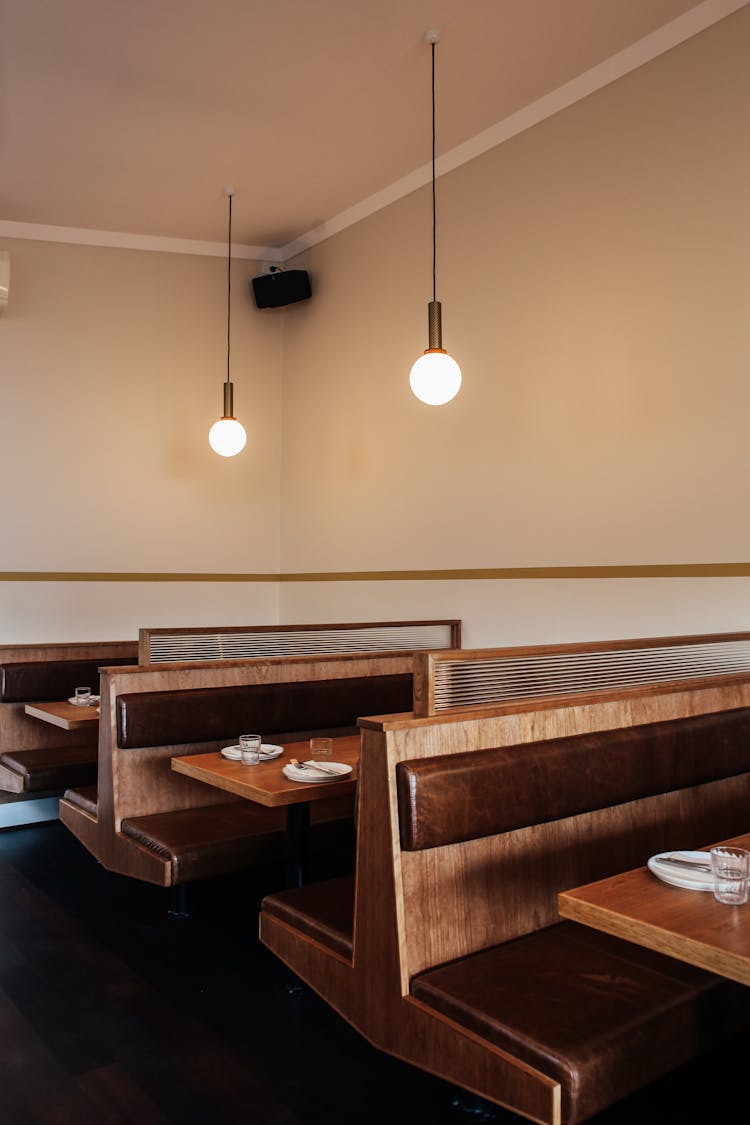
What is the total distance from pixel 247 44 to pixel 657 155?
1.76 m

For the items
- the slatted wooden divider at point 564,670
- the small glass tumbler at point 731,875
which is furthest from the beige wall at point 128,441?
the small glass tumbler at point 731,875

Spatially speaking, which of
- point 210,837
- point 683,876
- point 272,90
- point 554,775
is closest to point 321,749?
point 210,837

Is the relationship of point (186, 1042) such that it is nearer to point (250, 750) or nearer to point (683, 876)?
point (250, 750)

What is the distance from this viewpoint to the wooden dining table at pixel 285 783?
246cm

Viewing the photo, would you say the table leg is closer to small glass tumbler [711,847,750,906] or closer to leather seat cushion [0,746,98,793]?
small glass tumbler [711,847,750,906]

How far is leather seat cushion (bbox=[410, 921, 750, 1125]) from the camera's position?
160 centimetres

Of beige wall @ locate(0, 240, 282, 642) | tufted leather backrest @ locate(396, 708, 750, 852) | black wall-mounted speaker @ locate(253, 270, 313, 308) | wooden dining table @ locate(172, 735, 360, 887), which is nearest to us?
tufted leather backrest @ locate(396, 708, 750, 852)

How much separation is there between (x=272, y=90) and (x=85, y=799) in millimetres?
3206

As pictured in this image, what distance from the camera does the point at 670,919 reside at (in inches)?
57.9

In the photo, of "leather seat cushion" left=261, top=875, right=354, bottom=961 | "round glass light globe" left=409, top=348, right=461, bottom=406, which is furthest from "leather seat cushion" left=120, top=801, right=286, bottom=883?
"round glass light globe" left=409, top=348, right=461, bottom=406

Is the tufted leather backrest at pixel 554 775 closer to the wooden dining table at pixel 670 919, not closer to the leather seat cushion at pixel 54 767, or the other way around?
the wooden dining table at pixel 670 919

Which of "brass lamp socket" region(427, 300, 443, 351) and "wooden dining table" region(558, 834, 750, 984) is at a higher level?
"brass lamp socket" region(427, 300, 443, 351)

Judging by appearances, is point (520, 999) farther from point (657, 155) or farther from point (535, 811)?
point (657, 155)

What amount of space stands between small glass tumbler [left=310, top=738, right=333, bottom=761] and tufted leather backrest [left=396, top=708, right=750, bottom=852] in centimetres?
95
